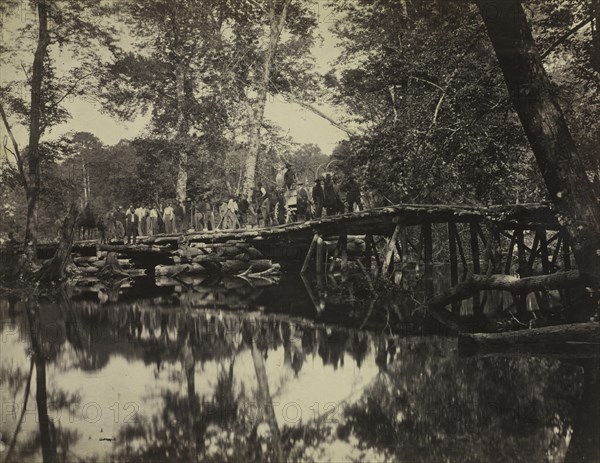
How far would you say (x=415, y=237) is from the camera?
27.3 meters

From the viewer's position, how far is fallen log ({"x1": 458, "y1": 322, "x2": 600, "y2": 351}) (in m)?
5.95

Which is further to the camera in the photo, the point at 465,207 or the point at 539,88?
the point at 465,207

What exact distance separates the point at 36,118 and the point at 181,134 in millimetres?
9792

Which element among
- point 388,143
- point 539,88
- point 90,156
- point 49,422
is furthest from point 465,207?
point 90,156

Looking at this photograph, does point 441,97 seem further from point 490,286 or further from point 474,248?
point 474,248

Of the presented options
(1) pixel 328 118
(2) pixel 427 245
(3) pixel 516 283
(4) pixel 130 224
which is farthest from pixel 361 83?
(4) pixel 130 224

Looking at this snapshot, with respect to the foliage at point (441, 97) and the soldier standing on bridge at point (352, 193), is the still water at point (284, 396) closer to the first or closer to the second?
the foliage at point (441, 97)

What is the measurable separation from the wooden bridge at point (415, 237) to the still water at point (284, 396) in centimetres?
318

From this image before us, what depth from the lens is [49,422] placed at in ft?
13.4

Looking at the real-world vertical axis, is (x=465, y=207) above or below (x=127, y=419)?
above

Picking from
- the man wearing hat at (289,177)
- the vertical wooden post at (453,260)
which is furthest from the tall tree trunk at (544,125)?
the man wearing hat at (289,177)

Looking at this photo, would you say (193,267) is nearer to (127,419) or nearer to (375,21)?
(375,21)

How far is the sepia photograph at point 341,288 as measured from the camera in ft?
12.6

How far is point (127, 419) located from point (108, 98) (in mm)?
12249
